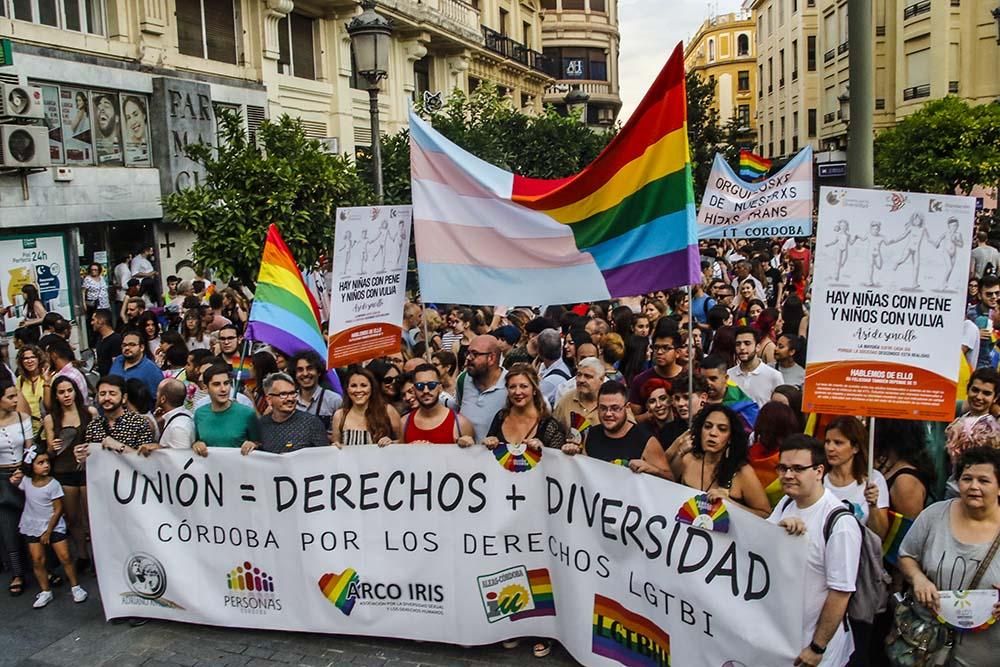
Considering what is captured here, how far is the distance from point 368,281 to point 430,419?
1.58 metres

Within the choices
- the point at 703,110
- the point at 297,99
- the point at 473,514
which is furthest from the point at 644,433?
the point at 703,110

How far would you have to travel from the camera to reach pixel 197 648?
5.37 metres

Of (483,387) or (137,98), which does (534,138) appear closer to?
(137,98)

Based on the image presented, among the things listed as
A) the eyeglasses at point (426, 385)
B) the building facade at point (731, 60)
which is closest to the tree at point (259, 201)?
the eyeglasses at point (426, 385)

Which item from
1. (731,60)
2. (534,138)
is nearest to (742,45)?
(731,60)

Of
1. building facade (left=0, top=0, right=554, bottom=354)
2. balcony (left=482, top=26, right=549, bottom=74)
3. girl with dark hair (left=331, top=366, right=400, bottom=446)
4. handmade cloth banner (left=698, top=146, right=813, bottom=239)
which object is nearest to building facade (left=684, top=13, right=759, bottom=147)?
balcony (left=482, top=26, right=549, bottom=74)

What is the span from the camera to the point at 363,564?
17.3ft

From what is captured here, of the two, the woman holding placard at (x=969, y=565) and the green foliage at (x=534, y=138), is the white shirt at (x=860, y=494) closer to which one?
the woman holding placard at (x=969, y=565)

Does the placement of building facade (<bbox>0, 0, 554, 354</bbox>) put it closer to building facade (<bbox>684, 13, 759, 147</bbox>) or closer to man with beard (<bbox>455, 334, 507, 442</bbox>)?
man with beard (<bbox>455, 334, 507, 442</bbox>)

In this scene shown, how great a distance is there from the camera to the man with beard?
6.22m

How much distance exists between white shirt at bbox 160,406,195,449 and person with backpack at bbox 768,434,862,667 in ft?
12.5

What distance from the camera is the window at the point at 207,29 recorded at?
17.6 metres

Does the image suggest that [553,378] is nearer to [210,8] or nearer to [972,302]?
[972,302]

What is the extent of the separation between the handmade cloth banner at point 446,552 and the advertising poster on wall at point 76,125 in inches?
442
